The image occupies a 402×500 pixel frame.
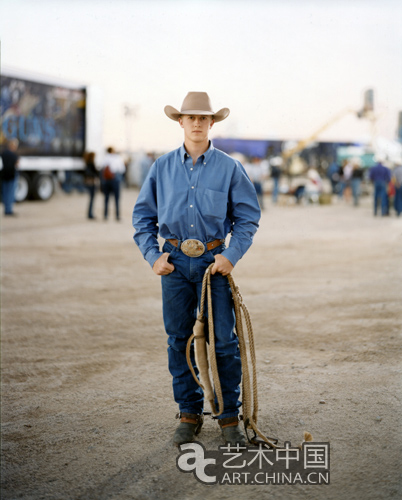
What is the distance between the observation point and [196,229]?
3.22 m

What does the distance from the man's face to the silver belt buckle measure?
1.75ft

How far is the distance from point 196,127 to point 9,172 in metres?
14.0

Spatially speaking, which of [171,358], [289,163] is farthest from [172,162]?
[289,163]

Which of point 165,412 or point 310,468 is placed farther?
point 165,412

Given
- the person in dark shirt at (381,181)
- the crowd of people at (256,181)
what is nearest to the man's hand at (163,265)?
the crowd of people at (256,181)

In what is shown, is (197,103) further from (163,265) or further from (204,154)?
(163,265)

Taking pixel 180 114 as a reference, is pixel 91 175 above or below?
below

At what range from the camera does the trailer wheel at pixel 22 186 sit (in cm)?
2075

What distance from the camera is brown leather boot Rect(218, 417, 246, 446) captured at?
3340 millimetres

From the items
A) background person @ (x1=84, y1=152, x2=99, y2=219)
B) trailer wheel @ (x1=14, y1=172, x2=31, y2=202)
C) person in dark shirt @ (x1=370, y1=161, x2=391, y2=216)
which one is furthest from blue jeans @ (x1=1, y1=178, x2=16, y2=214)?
person in dark shirt @ (x1=370, y1=161, x2=391, y2=216)

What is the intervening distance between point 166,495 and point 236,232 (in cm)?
136

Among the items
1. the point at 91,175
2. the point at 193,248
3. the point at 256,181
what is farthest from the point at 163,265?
the point at 256,181

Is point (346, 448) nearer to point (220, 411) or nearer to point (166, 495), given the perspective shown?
point (220, 411)

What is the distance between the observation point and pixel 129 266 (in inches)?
362
